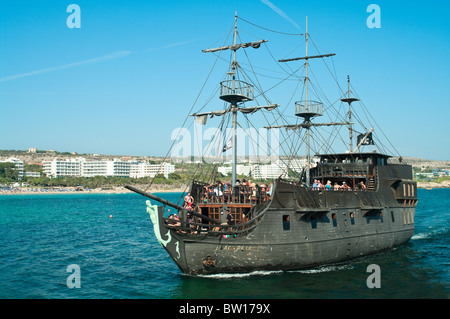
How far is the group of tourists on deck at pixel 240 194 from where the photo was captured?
1998 cm

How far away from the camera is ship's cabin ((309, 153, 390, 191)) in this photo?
2686 centimetres

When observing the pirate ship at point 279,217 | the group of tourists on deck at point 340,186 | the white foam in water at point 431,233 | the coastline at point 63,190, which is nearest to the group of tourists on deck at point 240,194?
the pirate ship at point 279,217

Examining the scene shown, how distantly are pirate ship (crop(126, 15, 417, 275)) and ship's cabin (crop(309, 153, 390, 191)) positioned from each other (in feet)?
0.21

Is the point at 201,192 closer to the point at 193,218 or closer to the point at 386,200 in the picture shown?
the point at 193,218

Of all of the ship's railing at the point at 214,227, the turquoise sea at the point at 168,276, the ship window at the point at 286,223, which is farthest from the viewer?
the ship window at the point at 286,223

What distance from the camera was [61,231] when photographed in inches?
1572

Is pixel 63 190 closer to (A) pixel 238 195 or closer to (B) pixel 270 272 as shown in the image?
(A) pixel 238 195

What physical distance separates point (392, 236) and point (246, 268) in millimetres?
13341

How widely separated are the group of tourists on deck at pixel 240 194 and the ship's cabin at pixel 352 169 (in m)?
7.98

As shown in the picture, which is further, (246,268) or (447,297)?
(246,268)

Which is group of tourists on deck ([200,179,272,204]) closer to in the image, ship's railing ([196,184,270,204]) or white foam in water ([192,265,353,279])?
ship's railing ([196,184,270,204])

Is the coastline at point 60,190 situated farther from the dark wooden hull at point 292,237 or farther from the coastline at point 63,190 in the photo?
the dark wooden hull at point 292,237

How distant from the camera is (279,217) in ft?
62.8
